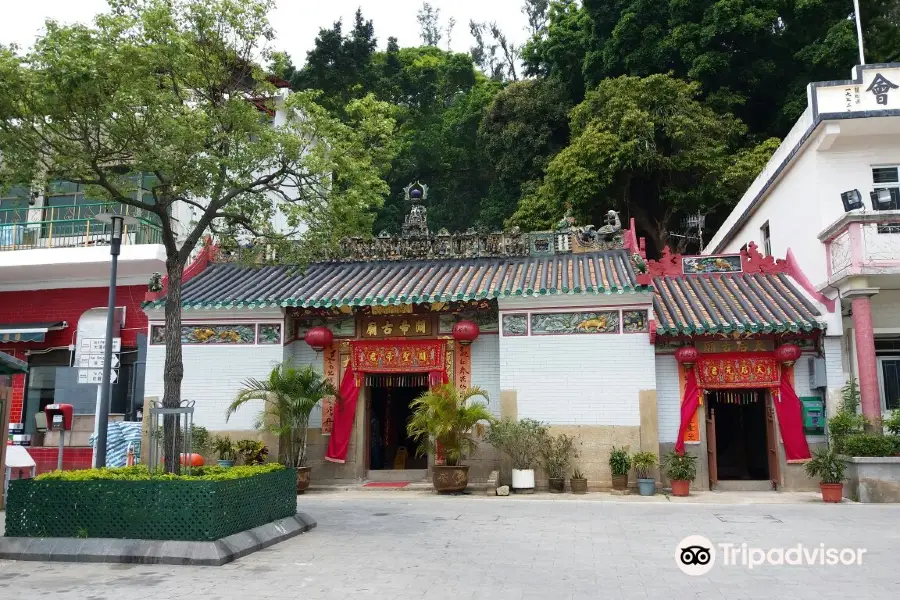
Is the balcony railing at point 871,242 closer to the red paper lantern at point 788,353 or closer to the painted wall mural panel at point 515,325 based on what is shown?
the red paper lantern at point 788,353

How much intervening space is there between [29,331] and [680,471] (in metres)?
14.2

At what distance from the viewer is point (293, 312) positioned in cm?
1374

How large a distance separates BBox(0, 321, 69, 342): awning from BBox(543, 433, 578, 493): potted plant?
11379mm

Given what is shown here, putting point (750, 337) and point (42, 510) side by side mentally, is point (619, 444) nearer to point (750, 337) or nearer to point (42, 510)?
point (750, 337)

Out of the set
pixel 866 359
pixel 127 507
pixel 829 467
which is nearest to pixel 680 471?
pixel 829 467

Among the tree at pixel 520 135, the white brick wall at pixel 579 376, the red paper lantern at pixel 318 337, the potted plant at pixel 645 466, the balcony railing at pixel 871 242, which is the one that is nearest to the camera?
the balcony railing at pixel 871 242

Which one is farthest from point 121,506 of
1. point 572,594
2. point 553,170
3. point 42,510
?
point 553,170

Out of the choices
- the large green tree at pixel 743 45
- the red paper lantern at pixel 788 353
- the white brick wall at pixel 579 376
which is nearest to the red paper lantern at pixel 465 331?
the white brick wall at pixel 579 376

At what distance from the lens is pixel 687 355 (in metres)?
12.5

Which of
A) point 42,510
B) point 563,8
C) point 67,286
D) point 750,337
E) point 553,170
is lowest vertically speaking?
point 42,510

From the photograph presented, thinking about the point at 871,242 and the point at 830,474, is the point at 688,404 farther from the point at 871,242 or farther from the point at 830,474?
the point at 871,242

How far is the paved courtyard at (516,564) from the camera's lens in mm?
5477

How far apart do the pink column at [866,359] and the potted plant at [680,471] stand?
115 inches

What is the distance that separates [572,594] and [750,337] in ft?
28.9
